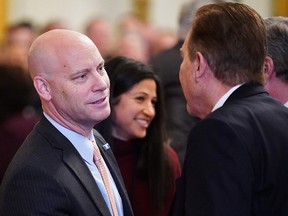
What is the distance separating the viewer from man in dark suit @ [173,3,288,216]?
8.47 feet

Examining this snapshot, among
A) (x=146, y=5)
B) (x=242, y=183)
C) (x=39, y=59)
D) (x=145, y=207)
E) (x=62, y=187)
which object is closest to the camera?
(x=242, y=183)

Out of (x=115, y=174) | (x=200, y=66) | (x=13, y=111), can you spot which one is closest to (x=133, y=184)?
(x=115, y=174)

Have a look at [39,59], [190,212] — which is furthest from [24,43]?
[190,212]

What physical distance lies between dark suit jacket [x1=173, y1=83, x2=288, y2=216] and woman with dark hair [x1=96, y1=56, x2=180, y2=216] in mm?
1082

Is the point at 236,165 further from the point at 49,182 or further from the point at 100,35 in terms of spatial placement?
the point at 100,35

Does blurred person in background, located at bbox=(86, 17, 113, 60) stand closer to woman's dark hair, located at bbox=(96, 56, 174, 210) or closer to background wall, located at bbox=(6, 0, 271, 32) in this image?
background wall, located at bbox=(6, 0, 271, 32)

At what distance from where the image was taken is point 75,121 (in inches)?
117

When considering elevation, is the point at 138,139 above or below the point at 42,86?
below

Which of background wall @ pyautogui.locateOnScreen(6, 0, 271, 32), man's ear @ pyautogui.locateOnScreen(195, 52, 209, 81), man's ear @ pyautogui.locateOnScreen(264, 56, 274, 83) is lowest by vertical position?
background wall @ pyautogui.locateOnScreen(6, 0, 271, 32)

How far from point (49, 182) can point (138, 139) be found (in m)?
1.22

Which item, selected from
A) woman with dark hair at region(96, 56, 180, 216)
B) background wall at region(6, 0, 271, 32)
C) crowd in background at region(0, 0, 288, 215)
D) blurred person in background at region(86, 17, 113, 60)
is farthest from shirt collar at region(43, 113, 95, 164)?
background wall at region(6, 0, 271, 32)

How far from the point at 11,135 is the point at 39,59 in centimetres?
133

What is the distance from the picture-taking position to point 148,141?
13.0 feet

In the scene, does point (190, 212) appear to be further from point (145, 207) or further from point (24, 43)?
point (24, 43)
